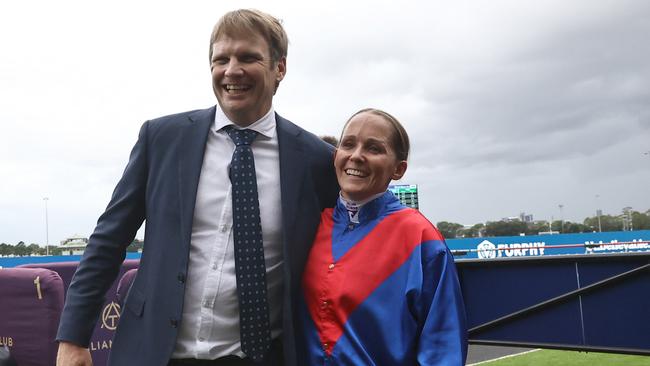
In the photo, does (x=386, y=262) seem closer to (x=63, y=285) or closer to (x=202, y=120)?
(x=202, y=120)

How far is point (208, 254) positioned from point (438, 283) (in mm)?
682

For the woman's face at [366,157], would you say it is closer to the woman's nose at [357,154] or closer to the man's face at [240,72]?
the woman's nose at [357,154]

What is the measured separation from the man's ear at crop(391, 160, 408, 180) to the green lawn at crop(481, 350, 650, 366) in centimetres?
523

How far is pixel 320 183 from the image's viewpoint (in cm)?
201

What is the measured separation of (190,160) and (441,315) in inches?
34.7

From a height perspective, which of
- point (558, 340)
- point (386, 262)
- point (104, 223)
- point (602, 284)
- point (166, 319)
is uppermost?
point (104, 223)

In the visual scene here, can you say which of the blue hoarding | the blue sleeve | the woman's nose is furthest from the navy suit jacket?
the blue hoarding

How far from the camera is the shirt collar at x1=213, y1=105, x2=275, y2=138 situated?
188 centimetres

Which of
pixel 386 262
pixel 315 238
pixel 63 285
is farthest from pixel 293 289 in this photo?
pixel 63 285

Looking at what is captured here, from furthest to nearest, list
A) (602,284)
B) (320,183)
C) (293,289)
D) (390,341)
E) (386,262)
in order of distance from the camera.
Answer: (602,284), (320,183), (293,289), (386,262), (390,341)

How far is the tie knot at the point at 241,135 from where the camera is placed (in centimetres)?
184

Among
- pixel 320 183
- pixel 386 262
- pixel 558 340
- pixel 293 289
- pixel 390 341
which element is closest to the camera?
pixel 390 341

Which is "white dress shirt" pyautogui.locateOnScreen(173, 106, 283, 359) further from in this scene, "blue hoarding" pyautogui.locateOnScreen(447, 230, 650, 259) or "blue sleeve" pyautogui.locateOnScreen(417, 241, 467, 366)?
"blue hoarding" pyautogui.locateOnScreen(447, 230, 650, 259)

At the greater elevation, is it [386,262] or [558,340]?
[386,262]
